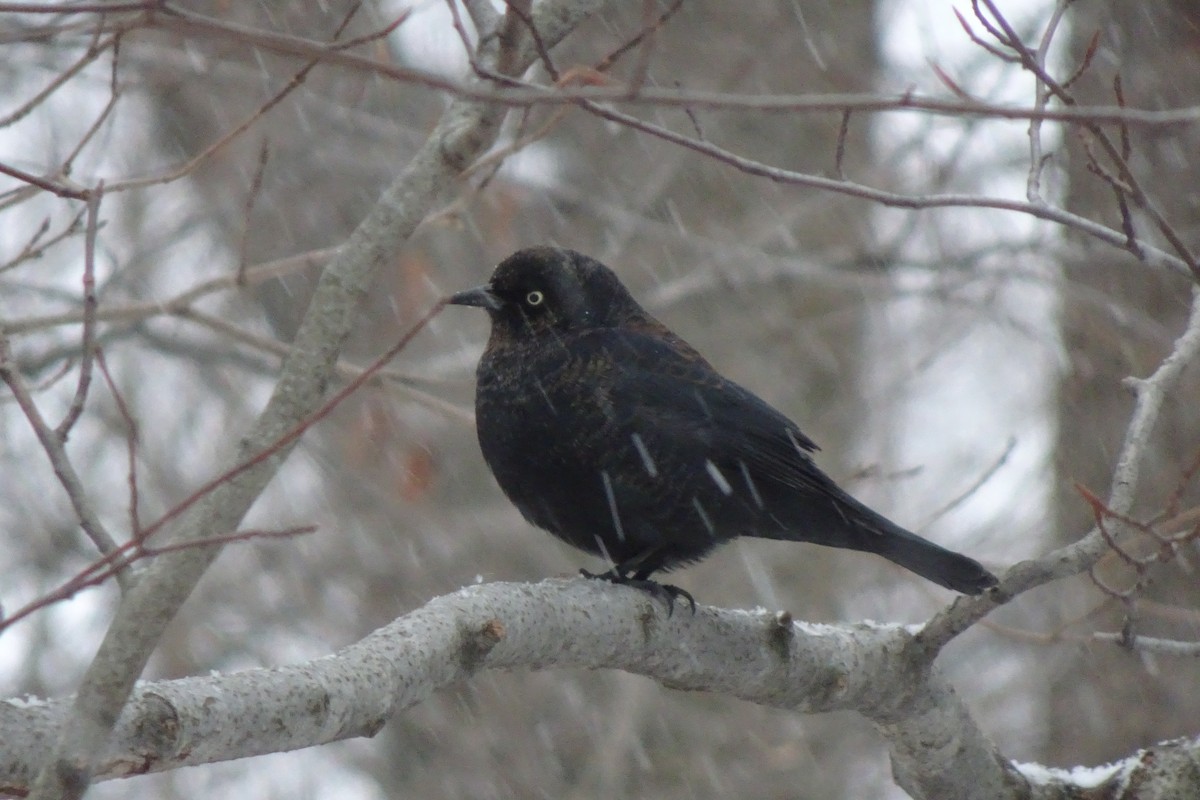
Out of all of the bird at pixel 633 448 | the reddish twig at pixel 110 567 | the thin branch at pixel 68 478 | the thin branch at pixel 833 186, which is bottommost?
the reddish twig at pixel 110 567

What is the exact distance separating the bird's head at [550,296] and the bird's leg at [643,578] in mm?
745

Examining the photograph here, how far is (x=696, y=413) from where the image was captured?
373cm

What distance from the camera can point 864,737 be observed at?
7469 millimetres

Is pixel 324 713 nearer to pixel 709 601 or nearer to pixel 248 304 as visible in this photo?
pixel 709 601

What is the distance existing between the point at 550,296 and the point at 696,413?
611mm

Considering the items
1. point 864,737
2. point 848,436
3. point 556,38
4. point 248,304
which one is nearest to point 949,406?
point 848,436

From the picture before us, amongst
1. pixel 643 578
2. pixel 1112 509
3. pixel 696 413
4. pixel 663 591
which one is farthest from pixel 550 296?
pixel 1112 509

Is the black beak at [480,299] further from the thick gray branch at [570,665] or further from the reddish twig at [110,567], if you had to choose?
the reddish twig at [110,567]

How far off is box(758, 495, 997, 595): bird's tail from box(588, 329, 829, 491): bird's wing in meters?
0.12

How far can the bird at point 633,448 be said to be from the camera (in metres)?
3.48

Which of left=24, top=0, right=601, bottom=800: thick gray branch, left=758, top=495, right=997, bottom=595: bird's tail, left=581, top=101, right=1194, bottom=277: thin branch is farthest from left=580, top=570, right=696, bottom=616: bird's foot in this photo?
left=581, top=101, right=1194, bottom=277: thin branch

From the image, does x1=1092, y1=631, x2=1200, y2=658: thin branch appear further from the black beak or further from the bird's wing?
the black beak

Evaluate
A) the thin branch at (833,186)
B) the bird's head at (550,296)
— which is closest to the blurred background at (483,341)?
the bird's head at (550,296)

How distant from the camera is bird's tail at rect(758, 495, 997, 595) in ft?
11.1
